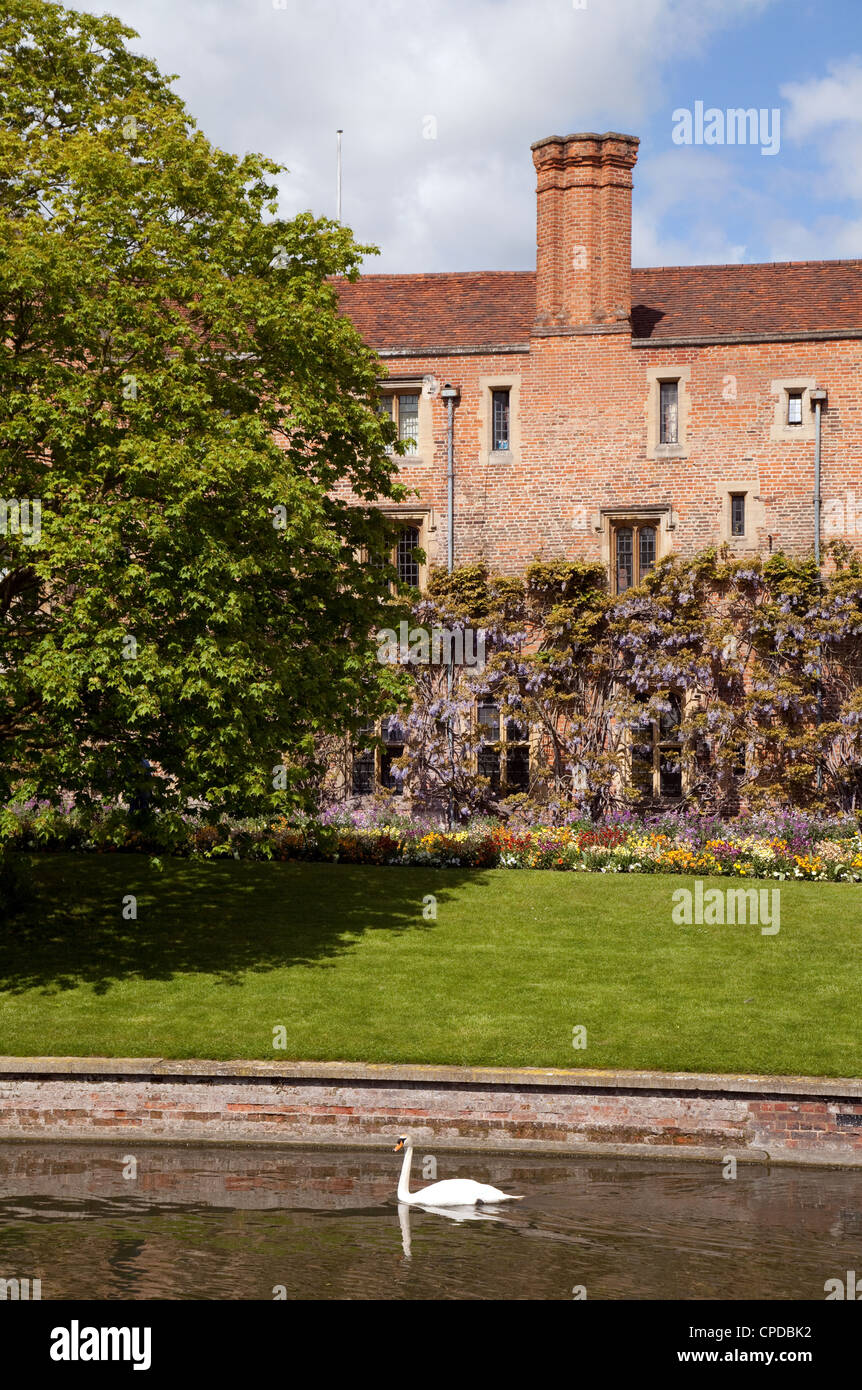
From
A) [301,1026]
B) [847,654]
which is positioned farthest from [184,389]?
[847,654]

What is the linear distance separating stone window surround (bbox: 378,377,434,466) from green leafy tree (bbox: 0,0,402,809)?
9.82m

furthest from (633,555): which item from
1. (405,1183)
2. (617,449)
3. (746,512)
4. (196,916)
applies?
(405,1183)

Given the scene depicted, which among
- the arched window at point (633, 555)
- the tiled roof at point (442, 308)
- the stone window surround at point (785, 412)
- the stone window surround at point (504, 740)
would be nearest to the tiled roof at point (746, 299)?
the stone window surround at point (785, 412)

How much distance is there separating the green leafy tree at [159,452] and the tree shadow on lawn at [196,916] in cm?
223

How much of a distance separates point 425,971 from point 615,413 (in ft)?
52.0

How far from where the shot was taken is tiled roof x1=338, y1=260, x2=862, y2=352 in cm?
2853

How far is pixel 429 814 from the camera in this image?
2731cm

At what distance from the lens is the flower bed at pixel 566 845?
71.6 feet

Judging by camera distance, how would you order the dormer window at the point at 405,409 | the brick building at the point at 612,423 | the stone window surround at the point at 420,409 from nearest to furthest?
the brick building at the point at 612,423 → the stone window surround at the point at 420,409 → the dormer window at the point at 405,409

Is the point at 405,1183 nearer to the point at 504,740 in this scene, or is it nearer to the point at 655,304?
the point at 504,740

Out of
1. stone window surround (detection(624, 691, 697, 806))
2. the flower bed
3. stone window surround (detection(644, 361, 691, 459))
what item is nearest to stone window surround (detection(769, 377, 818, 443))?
stone window surround (detection(644, 361, 691, 459))

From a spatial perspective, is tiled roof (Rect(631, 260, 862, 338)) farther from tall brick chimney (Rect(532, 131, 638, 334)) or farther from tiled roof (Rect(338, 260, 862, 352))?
tall brick chimney (Rect(532, 131, 638, 334))

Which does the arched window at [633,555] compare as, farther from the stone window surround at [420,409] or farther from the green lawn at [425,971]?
the green lawn at [425,971]
